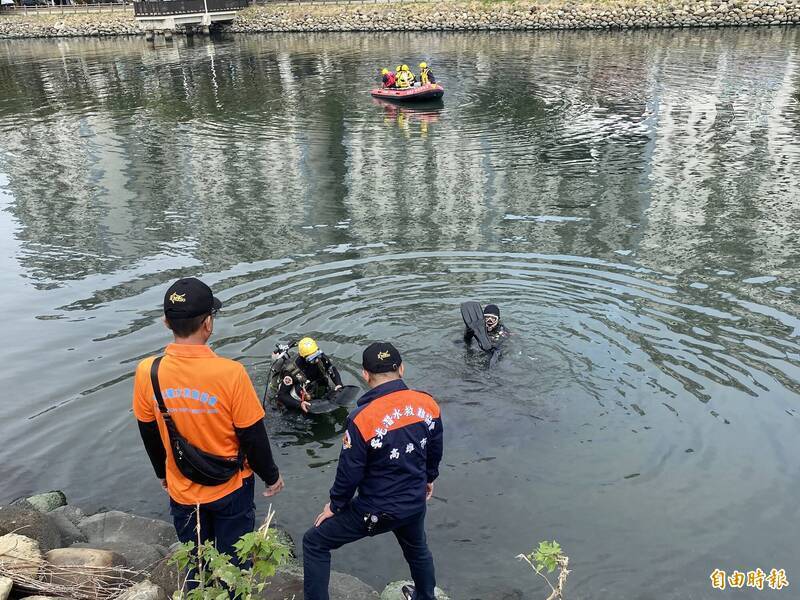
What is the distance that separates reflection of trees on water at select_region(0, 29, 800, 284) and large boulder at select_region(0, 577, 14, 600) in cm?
897

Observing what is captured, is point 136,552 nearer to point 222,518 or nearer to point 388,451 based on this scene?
point 222,518

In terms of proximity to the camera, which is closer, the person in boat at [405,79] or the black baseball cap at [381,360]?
the black baseball cap at [381,360]

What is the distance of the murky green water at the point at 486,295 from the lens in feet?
23.3

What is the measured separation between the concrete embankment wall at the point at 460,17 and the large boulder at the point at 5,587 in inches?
2093

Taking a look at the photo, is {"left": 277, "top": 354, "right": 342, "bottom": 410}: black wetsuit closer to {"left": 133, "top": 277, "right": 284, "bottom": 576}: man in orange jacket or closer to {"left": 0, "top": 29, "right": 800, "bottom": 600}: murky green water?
{"left": 0, "top": 29, "right": 800, "bottom": 600}: murky green water

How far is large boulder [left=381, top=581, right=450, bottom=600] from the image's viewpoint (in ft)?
18.9

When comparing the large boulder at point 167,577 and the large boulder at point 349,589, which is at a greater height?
the large boulder at point 167,577

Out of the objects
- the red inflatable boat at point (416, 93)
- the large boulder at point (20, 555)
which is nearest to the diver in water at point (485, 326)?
the large boulder at point (20, 555)

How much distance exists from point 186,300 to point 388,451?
66.9 inches

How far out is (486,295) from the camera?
1166 centimetres

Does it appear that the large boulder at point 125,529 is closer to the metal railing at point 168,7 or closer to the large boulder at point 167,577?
the large boulder at point 167,577

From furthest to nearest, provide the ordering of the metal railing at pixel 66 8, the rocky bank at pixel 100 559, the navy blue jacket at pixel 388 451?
the metal railing at pixel 66 8 → the rocky bank at pixel 100 559 → the navy blue jacket at pixel 388 451

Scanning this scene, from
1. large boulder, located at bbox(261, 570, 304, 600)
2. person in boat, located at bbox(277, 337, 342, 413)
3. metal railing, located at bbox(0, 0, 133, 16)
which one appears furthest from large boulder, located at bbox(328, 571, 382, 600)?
metal railing, located at bbox(0, 0, 133, 16)

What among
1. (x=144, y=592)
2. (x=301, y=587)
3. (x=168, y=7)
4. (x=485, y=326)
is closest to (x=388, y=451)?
(x=301, y=587)
